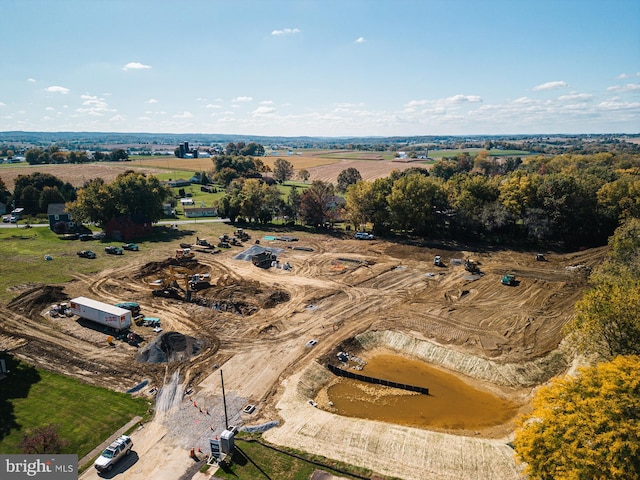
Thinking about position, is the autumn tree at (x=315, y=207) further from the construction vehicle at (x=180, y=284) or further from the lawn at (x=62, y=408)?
the lawn at (x=62, y=408)

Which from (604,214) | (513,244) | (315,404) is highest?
(604,214)

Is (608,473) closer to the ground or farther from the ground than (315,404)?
farther from the ground

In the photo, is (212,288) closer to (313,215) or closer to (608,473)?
(313,215)

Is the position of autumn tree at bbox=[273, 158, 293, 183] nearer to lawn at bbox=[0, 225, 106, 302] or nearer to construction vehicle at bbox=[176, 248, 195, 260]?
lawn at bbox=[0, 225, 106, 302]

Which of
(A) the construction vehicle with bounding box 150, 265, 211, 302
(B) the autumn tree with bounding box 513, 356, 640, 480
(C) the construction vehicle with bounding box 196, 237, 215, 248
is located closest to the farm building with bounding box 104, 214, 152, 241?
(C) the construction vehicle with bounding box 196, 237, 215, 248

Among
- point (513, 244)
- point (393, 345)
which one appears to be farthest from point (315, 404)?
point (513, 244)

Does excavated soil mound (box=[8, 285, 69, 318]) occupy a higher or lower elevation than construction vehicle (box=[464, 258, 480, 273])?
lower

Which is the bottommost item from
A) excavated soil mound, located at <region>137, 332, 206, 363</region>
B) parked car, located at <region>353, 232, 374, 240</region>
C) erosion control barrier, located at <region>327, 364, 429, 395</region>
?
erosion control barrier, located at <region>327, 364, 429, 395</region>

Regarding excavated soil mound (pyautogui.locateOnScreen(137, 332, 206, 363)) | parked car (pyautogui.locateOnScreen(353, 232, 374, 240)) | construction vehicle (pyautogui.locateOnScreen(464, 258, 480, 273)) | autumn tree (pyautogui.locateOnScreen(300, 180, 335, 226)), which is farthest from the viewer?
autumn tree (pyautogui.locateOnScreen(300, 180, 335, 226))
